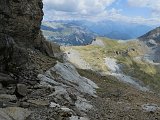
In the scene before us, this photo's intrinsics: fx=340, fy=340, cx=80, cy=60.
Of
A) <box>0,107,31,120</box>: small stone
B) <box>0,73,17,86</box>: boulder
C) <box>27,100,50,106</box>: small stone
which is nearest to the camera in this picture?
<box>0,107,31,120</box>: small stone

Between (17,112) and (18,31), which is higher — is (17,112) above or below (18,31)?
below

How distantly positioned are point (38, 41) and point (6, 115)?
29512mm

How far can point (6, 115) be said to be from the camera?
71.2ft

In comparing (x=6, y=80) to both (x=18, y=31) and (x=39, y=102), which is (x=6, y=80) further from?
(x=18, y=31)

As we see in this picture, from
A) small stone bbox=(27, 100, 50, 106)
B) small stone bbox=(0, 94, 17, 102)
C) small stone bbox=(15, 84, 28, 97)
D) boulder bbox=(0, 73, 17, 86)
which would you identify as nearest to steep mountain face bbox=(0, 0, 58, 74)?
boulder bbox=(0, 73, 17, 86)

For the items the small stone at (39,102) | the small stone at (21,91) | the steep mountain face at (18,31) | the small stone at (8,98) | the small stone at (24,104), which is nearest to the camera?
the small stone at (24,104)

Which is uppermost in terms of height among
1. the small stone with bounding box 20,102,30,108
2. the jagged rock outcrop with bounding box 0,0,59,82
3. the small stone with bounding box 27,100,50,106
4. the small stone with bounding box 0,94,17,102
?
the jagged rock outcrop with bounding box 0,0,59,82

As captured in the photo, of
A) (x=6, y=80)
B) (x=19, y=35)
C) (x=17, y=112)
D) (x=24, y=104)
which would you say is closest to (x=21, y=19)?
(x=19, y=35)

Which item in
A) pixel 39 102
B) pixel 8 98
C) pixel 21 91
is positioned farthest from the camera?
pixel 21 91

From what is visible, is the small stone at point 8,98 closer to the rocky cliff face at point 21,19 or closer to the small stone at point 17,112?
the small stone at point 17,112

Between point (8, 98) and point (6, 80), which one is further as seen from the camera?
point (6, 80)

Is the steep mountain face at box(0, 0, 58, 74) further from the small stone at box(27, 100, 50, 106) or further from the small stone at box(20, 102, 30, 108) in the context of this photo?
the small stone at box(20, 102, 30, 108)

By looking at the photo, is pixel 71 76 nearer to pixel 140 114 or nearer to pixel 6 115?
pixel 140 114

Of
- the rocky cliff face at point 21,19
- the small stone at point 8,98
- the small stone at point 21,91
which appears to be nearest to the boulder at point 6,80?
the small stone at point 21,91
